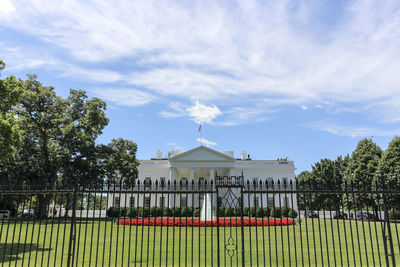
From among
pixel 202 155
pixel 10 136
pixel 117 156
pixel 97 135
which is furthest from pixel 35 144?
pixel 202 155

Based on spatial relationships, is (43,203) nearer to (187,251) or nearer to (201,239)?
(201,239)

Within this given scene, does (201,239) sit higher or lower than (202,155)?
lower

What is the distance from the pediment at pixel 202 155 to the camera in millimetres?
46188

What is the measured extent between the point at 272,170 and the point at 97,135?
33.0 metres

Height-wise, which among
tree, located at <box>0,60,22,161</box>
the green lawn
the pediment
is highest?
the pediment

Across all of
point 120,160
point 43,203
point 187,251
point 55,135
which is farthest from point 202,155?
point 187,251

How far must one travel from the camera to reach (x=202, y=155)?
4650 centimetres

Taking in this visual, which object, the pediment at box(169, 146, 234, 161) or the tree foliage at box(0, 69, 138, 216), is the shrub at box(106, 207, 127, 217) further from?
the pediment at box(169, 146, 234, 161)

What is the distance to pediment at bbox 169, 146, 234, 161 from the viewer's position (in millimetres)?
46188

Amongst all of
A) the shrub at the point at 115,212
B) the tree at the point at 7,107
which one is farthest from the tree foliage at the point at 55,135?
the tree at the point at 7,107

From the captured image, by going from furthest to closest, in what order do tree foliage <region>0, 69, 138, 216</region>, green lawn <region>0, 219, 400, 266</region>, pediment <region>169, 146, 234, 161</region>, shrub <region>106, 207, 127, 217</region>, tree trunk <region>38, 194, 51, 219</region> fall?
pediment <region>169, 146, 234, 161</region> → tree foliage <region>0, 69, 138, 216</region> → shrub <region>106, 207, 127, 217</region> → green lawn <region>0, 219, 400, 266</region> → tree trunk <region>38, 194, 51, 219</region>

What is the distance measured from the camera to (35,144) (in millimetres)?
26062

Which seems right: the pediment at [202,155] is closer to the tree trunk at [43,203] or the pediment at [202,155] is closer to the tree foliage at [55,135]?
the tree foliage at [55,135]

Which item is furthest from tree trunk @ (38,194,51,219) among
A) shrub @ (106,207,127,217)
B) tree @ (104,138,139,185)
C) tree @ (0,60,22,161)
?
tree @ (104,138,139,185)
